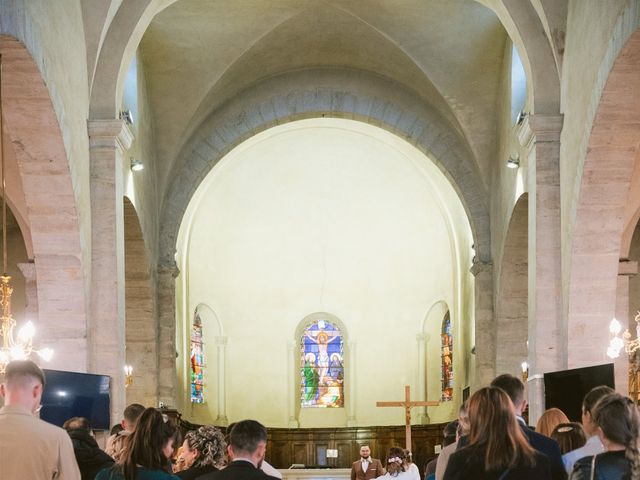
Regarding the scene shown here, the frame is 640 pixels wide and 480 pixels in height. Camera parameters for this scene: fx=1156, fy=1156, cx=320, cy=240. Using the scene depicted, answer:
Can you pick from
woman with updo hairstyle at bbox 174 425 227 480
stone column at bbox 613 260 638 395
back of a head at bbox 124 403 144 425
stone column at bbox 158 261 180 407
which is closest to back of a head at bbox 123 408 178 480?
woman with updo hairstyle at bbox 174 425 227 480

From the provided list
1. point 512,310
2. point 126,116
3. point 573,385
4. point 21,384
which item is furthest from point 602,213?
point 21,384

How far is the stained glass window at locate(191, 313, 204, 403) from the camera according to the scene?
24391mm

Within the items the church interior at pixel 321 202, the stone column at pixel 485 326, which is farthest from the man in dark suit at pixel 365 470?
the stone column at pixel 485 326

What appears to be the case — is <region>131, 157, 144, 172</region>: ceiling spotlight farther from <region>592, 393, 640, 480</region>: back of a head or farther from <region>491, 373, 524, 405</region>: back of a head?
<region>592, 393, 640, 480</region>: back of a head

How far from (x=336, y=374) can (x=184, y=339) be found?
5086 mm

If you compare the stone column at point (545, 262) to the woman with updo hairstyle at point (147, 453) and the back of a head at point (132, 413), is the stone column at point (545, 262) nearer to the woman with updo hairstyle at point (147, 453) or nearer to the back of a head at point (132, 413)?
the back of a head at point (132, 413)

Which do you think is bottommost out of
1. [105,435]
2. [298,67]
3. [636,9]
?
[105,435]

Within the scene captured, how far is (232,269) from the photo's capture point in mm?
25109

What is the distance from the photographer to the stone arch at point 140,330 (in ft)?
61.1

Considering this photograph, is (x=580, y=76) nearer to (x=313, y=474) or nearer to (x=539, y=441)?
(x=539, y=441)

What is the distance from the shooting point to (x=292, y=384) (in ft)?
83.4

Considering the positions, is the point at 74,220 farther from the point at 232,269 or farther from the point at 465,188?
the point at 232,269

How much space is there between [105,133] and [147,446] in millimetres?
9098

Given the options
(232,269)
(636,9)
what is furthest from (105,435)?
(232,269)
